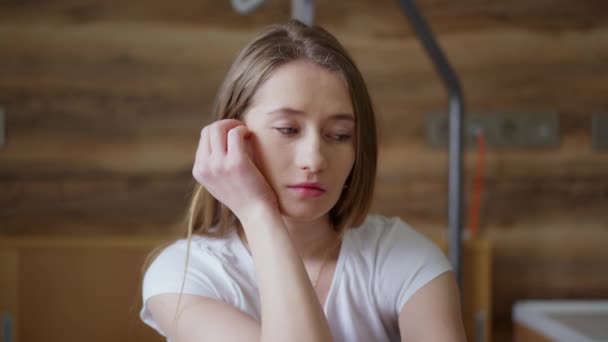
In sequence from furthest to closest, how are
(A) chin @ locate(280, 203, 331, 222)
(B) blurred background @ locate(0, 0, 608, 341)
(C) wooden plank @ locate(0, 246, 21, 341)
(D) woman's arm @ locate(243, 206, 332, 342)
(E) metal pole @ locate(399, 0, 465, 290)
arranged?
(B) blurred background @ locate(0, 0, 608, 341) → (C) wooden plank @ locate(0, 246, 21, 341) → (E) metal pole @ locate(399, 0, 465, 290) → (A) chin @ locate(280, 203, 331, 222) → (D) woman's arm @ locate(243, 206, 332, 342)

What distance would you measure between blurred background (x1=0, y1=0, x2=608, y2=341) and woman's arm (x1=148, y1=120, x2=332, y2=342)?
881 mm

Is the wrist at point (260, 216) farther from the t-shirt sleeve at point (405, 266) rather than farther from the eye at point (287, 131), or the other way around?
the t-shirt sleeve at point (405, 266)

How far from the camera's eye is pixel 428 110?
5.78 feet

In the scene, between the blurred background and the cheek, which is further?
the blurred background

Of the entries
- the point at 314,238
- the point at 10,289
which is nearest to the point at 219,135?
the point at 314,238

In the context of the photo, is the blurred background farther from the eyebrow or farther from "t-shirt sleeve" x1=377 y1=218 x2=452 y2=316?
the eyebrow

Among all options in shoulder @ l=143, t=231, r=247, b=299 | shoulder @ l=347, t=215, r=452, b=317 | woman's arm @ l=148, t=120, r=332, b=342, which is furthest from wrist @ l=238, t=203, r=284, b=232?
shoulder @ l=347, t=215, r=452, b=317

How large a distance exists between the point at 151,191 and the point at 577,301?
121cm

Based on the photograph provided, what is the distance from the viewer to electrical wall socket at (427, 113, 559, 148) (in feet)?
5.78

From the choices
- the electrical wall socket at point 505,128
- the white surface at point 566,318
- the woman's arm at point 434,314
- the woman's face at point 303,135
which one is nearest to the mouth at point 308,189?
the woman's face at point 303,135

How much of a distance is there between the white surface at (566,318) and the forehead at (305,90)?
0.88 metres

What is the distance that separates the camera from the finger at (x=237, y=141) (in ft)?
2.80

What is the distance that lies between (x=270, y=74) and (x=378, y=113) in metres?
0.87

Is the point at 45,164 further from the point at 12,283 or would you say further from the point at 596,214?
the point at 596,214
